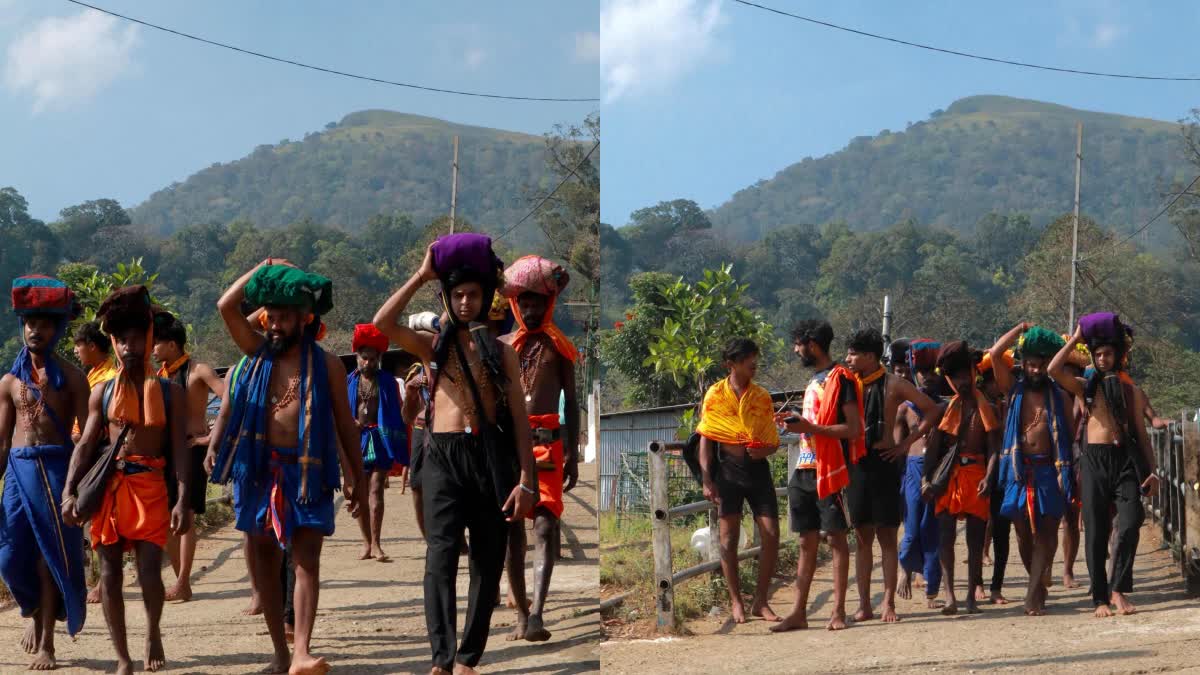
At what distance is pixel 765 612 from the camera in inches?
341

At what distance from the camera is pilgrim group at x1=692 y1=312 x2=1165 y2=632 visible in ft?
26.9

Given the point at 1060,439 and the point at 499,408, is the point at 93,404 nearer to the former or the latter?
the point at 499,408

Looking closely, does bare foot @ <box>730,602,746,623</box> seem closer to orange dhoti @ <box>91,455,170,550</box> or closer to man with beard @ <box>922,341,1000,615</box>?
man with beard @ <box>922,341,1000,615</box>

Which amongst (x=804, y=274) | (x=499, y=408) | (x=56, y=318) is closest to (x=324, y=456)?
(x=499, y=408)

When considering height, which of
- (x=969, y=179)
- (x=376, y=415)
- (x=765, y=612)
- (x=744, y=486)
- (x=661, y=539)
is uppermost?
(x=969, y=179)

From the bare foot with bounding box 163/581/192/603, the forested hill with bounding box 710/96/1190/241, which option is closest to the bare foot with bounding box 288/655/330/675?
the bare foot with bounding box 163/581/192/603

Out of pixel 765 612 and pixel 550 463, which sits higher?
pixel 550 463

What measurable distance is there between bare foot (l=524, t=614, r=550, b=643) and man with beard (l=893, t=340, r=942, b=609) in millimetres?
3130

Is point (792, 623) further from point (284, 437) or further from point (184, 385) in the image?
point (184, 385)

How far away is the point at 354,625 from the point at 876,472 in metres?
3.22

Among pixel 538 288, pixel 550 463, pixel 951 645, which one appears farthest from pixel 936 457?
pixel 538 288

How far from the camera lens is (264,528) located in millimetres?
5777

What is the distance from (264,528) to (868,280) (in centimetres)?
2310

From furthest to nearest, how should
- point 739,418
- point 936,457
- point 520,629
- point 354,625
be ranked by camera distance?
point 936,457
point 739,418
point 354,625
point 520,629
